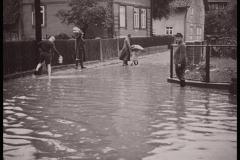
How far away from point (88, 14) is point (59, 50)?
28.8 ft

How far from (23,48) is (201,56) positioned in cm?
764

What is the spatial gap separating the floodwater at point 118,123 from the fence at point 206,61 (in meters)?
1.10

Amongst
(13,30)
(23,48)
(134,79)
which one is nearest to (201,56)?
(134,79)

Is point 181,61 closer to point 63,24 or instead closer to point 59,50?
point 59,50

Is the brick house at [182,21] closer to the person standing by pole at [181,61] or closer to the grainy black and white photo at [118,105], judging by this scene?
the grainy black and white photo at [118,105]

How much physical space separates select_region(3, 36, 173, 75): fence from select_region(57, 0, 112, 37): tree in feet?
5.92

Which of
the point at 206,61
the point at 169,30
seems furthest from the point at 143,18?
the point at 206,61

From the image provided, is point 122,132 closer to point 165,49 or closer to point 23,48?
point 23,48

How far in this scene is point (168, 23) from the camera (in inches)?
2282

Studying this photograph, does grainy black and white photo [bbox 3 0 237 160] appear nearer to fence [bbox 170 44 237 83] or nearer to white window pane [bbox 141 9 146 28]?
fence [bbox 170 44 237 83]

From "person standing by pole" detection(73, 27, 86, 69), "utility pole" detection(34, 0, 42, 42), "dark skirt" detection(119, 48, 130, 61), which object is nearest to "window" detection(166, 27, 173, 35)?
"dark skirt" detection(119, 48, 130, 61)

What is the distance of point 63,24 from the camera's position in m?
39.1

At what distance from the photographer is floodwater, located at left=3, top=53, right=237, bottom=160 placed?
7.34 m

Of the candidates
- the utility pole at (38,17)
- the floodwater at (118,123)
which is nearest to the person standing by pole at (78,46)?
the utility pole at (38,17)
